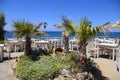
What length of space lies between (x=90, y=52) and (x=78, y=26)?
3.12 meters

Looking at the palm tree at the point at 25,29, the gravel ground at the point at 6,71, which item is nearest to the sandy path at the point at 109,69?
the palm tree at the point at 25,29

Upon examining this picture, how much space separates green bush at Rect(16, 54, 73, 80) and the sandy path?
1.31 meters

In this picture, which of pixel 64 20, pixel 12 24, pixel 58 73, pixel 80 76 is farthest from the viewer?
pixel 12 24

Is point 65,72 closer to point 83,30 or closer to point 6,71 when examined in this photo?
point 83,30

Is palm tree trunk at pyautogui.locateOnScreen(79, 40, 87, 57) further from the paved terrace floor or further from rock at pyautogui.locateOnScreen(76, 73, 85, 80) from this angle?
the paved terrace floor

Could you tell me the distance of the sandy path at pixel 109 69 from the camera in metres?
6.68

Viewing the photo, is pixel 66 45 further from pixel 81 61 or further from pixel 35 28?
pixel 81 61

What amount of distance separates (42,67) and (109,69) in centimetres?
225

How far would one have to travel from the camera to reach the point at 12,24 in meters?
7.17

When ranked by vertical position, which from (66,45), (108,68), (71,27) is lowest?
(108,68)

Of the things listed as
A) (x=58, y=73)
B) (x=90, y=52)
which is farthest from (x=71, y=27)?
(x=90, y=52)

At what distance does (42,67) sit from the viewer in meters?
6.26

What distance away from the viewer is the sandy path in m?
6.68

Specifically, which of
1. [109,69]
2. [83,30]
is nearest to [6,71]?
[83,30]
